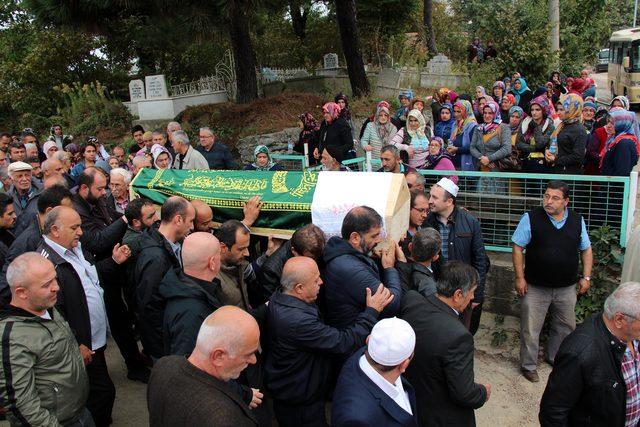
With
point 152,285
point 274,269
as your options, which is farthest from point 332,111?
point 152,285

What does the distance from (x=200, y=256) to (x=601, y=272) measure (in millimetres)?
3917

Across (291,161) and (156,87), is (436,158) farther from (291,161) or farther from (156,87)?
(156,87)

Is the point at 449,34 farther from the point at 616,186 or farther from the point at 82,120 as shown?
the point at 616,186

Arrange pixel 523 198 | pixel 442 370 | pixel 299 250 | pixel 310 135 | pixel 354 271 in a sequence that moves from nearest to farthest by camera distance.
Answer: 1. pixel 442 370
2. pixel 354 271
3. pixel 299 250
4. pixel 523 198
5. pixel 310 135

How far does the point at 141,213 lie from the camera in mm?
4039

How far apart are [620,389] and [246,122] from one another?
1014cm

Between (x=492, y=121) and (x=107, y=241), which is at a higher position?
(x=492, y=121)

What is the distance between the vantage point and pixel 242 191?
4.34 m

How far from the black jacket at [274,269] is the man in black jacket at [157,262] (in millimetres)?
641

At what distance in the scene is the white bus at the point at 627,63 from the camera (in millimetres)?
15625

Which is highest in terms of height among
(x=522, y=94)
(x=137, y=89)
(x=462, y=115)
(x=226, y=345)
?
(x=137, y=89)

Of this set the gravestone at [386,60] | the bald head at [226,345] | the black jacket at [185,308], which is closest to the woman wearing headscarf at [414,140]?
the black jacket at [185,308]

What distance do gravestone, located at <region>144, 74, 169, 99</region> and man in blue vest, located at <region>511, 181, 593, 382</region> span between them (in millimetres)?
10892

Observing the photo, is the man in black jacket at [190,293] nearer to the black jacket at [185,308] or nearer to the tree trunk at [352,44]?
the black jacket at [185,308]
